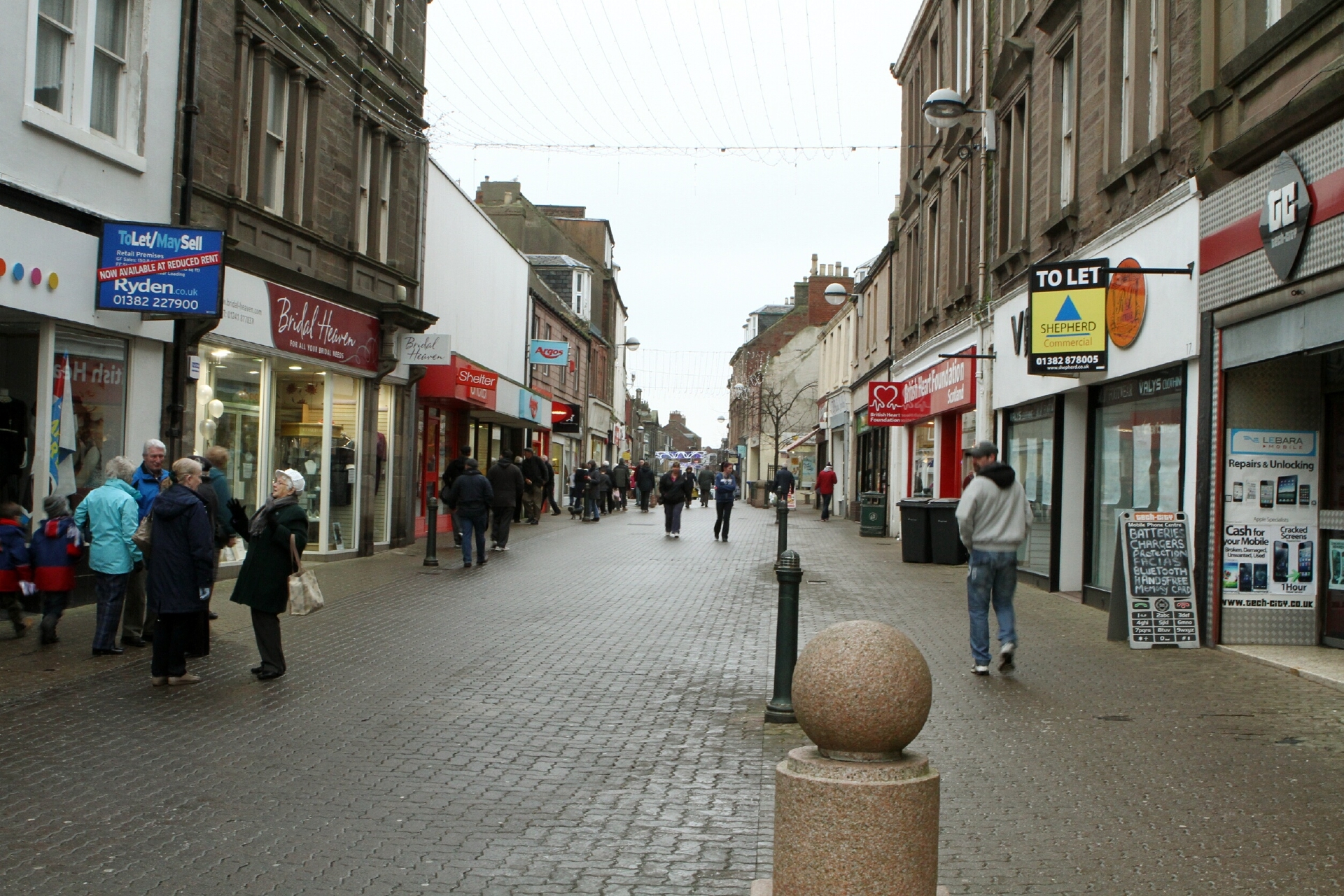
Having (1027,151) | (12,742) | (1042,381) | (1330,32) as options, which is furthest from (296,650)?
(1027,151)

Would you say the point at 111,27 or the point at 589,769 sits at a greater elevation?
the point at 111,27

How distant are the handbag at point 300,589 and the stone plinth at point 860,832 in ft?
19.2

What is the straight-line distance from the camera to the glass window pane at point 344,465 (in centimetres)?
1838

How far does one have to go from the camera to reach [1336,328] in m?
8.66

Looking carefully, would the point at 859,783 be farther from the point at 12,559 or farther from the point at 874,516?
the point at 874,516

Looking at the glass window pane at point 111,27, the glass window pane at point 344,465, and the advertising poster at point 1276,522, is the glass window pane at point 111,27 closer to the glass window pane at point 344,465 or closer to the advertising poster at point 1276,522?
the glass window pane at point 344,465

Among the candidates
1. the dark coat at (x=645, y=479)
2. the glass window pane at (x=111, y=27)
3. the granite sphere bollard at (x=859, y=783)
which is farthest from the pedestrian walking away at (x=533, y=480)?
Answer: the granite sphere bollard at (x=859, y=783)

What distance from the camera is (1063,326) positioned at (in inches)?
527

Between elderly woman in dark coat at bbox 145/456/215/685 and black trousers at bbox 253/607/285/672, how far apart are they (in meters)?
0.40

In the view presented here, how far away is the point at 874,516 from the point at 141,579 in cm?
1896

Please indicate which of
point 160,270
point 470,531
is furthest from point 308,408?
point 160,270

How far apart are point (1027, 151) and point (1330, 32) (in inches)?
356

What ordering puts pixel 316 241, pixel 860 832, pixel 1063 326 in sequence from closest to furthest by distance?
pixel 860 832 → pixel 1063 326 → pixel 316 241

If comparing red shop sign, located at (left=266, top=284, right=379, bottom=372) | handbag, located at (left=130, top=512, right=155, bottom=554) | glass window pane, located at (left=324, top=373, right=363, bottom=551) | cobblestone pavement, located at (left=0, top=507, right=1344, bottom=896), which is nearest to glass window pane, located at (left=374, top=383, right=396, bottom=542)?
glass window pane, located at (left=324, top=373, right=363, bottom=551)
